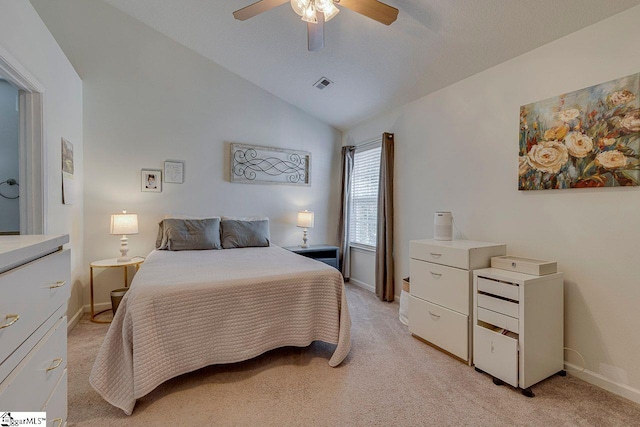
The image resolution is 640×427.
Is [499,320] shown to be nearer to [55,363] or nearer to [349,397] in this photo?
[349,397]

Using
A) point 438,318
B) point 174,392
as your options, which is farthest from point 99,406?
point 438,318

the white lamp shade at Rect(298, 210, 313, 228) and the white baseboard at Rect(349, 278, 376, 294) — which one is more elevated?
the white lamp shade at Rect(298, 210, 313, 228)

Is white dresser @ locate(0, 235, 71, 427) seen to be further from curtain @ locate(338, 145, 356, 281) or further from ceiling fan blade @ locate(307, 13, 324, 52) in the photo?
curtain @ locate(338, 145, 356, 281)

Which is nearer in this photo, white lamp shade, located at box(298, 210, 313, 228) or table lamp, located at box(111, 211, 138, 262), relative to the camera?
table lamp, located at box(111, 211, 138, 262)

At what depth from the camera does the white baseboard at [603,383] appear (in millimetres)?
1752

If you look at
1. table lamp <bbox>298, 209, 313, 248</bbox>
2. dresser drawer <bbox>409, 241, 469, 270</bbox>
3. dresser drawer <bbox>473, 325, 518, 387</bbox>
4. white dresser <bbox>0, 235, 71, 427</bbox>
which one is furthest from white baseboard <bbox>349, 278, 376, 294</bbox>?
white dresser <bbox>0, 235, 71, 427</bbox>

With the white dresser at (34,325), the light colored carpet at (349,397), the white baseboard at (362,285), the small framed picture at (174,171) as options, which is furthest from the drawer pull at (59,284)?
the white baseboard at (362,285)

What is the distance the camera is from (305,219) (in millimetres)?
4066

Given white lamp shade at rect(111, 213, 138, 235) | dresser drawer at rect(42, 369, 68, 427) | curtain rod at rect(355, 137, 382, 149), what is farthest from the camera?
curtain rod at rect(355, 137, 382, 149)

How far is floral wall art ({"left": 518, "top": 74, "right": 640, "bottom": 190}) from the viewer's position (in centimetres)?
176

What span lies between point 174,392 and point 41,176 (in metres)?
1.86

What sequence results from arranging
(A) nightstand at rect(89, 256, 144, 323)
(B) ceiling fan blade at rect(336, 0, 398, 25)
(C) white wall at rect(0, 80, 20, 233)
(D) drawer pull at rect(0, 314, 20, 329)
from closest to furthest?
(D) drawer pull at rect(0, 314, 20, 329) → (B) ceiling fan blade at rect(336, 0, 398, 25) → (C) white wall at rect(0, 80, 20, 233) → (A) nightstand at rect(89, 256, 144, 323)

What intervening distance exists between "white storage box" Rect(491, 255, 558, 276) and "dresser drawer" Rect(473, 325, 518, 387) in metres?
0.46

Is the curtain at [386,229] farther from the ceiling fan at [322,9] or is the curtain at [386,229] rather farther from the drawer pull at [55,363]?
the drawer pull at [55,363]
